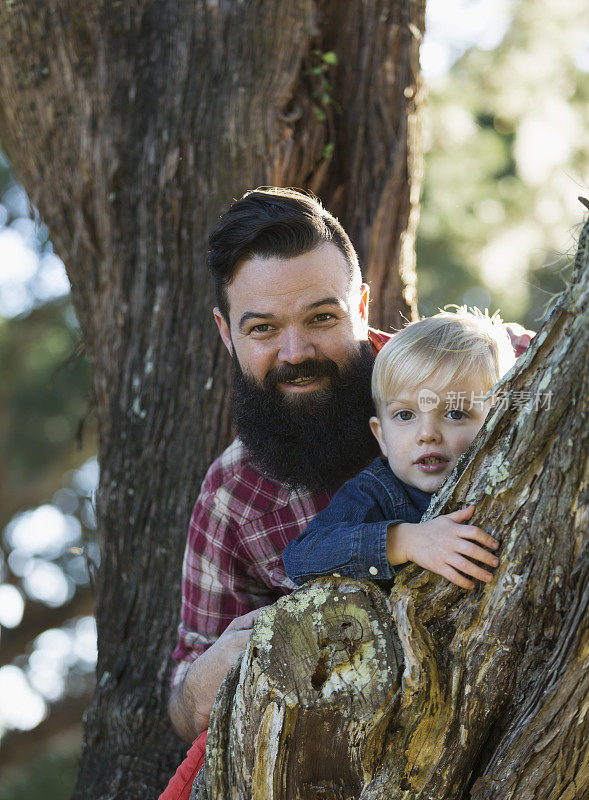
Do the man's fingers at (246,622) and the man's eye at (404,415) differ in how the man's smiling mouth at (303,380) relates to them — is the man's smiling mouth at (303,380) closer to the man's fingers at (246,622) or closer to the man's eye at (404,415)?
the man's eye at (404,415)

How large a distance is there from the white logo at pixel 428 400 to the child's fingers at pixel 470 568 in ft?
1.90

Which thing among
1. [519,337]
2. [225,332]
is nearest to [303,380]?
[225,332]

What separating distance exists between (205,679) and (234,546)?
49 centimetres

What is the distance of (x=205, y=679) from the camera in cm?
→ 268

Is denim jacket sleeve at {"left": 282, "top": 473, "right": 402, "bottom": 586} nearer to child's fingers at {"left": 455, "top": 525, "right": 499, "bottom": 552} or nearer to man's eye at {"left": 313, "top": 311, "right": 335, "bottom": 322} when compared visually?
child's fingers at {"left": 455, "top": 525, "right": 499, "bottom": 552}

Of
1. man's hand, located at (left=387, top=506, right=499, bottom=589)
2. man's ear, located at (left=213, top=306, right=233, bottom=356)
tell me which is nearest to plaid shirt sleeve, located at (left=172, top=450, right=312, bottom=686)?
man's ear, located at (left=213, top=306, right=233, bottom=356)

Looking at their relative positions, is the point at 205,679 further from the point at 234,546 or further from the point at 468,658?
the point at 468,658

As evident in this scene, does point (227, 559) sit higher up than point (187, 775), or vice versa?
point (227, 559)

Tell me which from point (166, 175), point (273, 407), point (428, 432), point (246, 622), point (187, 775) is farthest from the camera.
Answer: point (166, 175)

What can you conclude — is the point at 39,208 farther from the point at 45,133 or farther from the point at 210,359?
the point at 210,359

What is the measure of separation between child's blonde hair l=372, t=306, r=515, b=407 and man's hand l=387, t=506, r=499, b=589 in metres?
0.50

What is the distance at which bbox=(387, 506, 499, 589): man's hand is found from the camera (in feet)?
6.01

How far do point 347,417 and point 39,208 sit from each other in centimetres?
195

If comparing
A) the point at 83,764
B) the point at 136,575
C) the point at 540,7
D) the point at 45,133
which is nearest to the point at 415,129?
the point at 45,133
